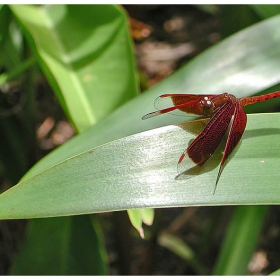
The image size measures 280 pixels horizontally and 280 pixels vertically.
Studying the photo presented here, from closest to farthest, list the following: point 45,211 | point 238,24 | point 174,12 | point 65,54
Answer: point 45,211 → point 65,54 → point 238,24 → point 174,12

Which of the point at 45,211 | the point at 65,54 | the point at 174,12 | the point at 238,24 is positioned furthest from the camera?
the point at 174,12

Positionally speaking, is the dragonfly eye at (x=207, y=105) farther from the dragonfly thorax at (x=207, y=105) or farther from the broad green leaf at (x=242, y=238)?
the broad green leaf at (x=242, y=238)

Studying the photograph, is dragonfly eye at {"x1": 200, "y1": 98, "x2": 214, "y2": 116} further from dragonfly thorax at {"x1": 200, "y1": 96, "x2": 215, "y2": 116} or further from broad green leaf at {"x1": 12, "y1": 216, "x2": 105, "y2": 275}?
broad green leaf at {"x1": 12, "y1": 216, "x2": 105, "y2": 275}

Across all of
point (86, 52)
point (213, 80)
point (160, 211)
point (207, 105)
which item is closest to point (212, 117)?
point (207, 105)

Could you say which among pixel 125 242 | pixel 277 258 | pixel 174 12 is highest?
pixel 174 12

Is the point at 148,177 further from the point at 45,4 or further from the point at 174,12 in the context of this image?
the point at 174,12

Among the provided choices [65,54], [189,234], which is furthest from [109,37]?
[189,234]

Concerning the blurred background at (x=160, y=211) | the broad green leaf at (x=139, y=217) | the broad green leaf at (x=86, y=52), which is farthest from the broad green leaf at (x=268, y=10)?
the broad green leaf at (x=139, y=217)
